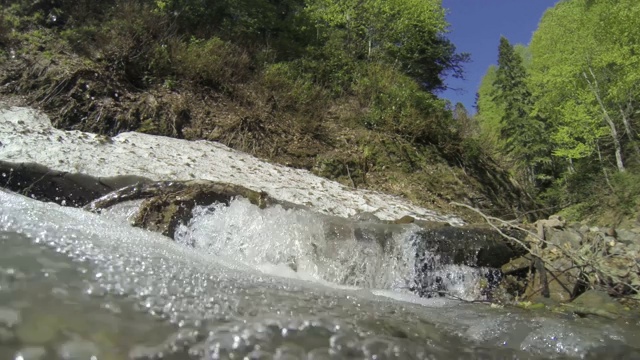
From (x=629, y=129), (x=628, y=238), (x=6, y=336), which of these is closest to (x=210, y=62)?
(x=628, y=238)

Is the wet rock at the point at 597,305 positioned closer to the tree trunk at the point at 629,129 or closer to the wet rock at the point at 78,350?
the wet rock at the point at 78,350

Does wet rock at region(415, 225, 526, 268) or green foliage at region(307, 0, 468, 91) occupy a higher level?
green foliage at region(307, 0, 468, 91)

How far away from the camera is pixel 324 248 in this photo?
5.43 m

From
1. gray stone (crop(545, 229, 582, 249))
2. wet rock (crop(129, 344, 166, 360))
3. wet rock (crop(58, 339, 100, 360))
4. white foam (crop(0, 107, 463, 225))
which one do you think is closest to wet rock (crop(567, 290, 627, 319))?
gray stone (crop(545, 229, 582, 249))

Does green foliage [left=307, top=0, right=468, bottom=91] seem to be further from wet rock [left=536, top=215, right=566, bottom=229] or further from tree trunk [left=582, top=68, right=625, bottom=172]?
wet rock [left=536, top=215, right=566, bottom=229]

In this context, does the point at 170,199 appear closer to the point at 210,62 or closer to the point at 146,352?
the point at 146,352

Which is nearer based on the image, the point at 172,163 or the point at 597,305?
the point at 597,305

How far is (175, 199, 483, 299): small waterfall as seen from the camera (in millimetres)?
5133

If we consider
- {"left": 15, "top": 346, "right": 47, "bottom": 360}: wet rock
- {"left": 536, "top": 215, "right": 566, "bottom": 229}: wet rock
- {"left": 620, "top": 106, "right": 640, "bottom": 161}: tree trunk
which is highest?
{"left": 620, "top": 106, "right": 640, "bottom": 161}: tree trunk

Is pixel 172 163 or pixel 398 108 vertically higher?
pixel 398 108

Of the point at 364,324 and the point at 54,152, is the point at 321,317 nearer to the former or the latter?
the point at 364,324

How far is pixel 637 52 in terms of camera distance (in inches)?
644

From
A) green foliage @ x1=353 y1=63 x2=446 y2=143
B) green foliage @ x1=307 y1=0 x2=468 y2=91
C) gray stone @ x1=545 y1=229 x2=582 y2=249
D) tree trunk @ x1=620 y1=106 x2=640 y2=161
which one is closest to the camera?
gray stone @ x1=545 y1=229 x2=582 y2=249

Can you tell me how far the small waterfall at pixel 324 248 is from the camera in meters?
5.13
